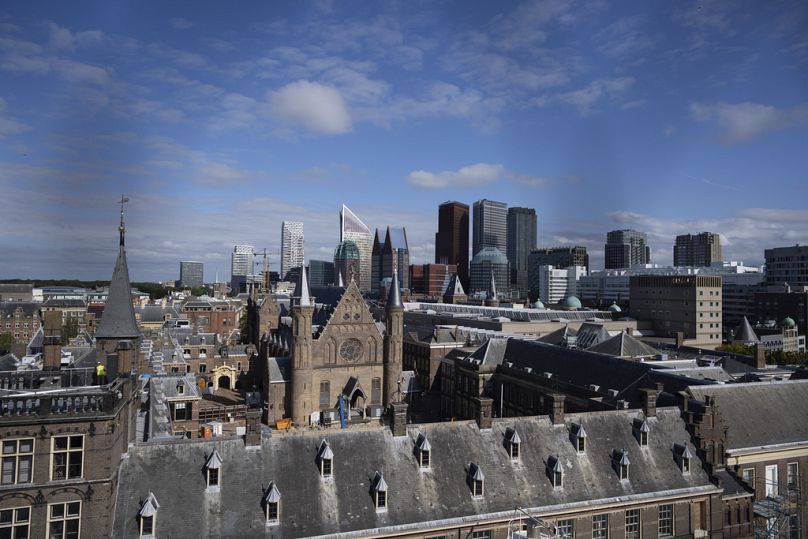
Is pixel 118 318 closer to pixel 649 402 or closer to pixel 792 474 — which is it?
pixel 649 402

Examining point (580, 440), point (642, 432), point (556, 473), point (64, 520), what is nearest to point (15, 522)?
point (64, 520)

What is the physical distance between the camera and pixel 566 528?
31.9 meters

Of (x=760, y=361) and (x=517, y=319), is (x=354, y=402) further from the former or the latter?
(x=517, y=319)

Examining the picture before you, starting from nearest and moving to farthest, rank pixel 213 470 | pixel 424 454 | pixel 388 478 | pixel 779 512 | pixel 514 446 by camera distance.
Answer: pixel 213 470 → pixel 388 478 → pixel 424 454 → pixel 514 446 → pixel 779 512

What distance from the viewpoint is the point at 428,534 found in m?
29.3

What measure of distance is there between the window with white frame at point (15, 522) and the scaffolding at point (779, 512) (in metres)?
41.1

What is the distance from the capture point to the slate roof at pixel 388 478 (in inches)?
1080

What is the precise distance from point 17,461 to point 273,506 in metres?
11.1

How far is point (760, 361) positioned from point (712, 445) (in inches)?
1639

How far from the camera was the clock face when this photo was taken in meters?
78.7

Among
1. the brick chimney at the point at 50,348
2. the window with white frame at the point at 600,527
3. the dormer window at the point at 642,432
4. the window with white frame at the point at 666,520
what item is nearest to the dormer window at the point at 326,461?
the window with white frame at the point at 600,527

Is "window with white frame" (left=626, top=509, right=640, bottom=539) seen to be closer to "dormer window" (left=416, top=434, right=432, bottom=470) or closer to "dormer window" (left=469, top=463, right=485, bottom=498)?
"dormer window" (left=469, top=463, right=485, bottom=498)

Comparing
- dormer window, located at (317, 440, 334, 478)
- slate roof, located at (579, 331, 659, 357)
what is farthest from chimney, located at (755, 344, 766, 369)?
dormer window, located at (317, 440, 334, 478)

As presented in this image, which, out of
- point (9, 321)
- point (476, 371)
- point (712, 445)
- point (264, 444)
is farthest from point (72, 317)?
point (712, 445)
